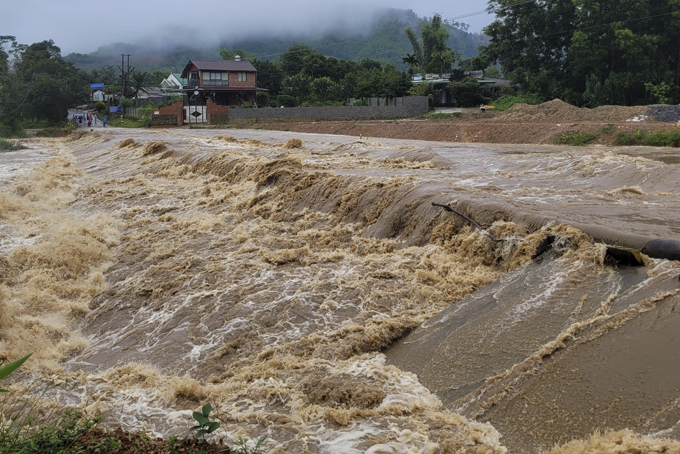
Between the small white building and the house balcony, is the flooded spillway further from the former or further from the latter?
the small white building

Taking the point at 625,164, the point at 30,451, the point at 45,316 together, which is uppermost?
the point at 625,164

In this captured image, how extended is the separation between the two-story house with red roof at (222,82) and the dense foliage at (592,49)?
21579 millimetres

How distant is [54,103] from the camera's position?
48.2 metres

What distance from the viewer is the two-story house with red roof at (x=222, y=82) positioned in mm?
53938

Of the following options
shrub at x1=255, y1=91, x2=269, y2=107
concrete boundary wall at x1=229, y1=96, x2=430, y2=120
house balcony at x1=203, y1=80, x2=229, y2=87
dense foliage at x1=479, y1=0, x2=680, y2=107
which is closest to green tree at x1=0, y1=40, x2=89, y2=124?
house balcony at x1=203, y1=80, x2=229, y2=87

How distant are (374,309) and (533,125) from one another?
19.9 metres

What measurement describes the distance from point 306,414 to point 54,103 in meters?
49.5

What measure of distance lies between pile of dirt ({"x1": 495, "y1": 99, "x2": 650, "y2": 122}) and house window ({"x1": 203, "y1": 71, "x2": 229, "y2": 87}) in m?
29.2

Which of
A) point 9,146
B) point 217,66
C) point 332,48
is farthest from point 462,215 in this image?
point 332,48

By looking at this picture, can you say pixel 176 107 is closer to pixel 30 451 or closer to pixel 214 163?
pixel 214 163

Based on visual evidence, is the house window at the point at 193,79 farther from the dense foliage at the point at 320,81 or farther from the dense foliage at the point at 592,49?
the dense foliage at the point at 592,49

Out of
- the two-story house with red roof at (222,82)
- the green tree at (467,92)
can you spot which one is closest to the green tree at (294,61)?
the two-story house with red roof at (222,82)

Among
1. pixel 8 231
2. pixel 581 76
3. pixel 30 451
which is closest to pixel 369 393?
pixel 30 451

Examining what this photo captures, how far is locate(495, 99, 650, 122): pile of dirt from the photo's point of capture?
2732 centimetres
